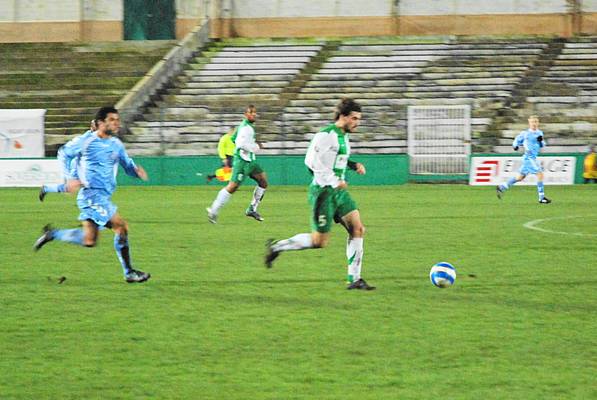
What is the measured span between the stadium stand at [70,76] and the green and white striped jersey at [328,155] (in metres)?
27.6

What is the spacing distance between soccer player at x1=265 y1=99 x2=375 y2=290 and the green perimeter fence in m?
23.6

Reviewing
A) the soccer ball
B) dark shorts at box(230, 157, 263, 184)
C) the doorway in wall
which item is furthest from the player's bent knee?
the doorway in wall

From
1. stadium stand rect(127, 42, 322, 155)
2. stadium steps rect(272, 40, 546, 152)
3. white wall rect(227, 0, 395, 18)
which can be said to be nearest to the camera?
stadium steps rect(272, 40, 546, 152)

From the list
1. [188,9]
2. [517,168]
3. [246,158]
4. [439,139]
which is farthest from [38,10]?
[246,158]

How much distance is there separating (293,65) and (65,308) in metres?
32.1

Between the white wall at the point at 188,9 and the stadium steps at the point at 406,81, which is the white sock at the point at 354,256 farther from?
the white wall at the point at 188,9

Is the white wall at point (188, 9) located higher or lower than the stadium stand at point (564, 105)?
higher

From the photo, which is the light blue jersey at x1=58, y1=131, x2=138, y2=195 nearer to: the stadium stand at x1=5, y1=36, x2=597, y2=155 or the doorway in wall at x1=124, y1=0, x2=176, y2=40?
the stadium stand at x1=5, y1=36, x2=597, y2=155

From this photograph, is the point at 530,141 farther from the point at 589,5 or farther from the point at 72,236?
the point at 589,5

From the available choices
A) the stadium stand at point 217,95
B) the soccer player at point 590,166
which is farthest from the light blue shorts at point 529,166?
the stadium stand at point 217,95

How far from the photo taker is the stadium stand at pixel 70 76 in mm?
40625

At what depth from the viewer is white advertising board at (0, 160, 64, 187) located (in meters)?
35.5

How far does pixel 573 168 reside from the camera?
34844mm

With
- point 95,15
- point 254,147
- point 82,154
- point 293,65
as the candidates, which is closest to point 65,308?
point 82,154
